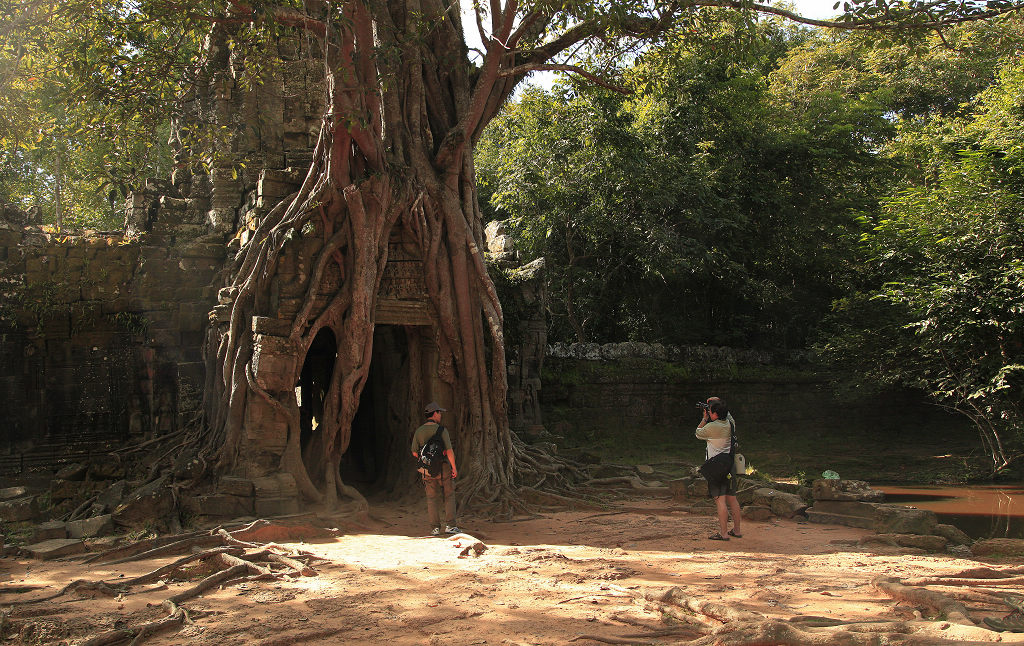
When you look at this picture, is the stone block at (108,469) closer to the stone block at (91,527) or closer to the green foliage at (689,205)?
the stone block at (91,527)

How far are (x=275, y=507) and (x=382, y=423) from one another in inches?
99.7

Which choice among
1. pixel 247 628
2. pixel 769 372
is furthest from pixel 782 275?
pixel 247 628

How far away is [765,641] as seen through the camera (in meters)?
3.62

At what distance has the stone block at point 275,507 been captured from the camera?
7367mm

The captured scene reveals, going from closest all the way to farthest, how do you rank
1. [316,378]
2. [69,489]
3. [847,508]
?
[847,508], [69,489], [316,378]

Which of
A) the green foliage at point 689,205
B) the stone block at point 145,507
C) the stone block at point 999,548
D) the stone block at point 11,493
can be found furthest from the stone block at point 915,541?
the stone block at point 11,493

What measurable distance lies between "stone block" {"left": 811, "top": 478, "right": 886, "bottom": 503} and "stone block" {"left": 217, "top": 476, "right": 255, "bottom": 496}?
566cm

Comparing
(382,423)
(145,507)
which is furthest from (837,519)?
(145,507)

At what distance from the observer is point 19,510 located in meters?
7.49

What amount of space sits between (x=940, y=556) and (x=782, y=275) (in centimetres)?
1119

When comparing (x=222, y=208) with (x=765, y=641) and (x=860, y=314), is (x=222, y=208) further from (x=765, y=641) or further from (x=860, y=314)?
(x=860, y=314)

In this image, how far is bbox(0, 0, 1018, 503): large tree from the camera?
7488 millimetres

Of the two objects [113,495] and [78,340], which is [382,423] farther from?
[78,340]

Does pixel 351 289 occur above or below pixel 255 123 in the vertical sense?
below
